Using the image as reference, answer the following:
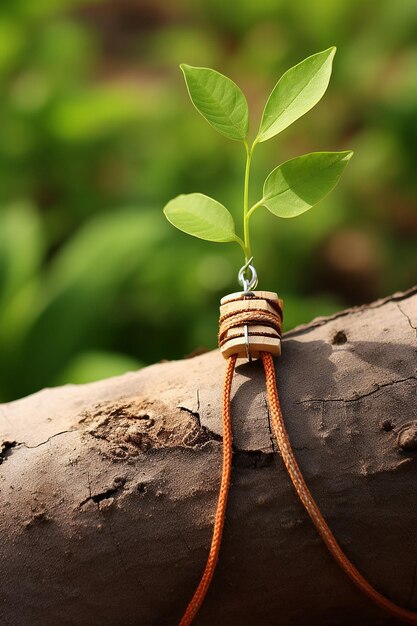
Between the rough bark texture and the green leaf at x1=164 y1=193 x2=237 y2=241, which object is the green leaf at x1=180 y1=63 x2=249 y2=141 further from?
the rough bark texture

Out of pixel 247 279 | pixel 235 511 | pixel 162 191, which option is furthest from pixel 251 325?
pixel 162 191

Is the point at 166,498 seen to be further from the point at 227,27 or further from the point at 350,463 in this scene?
the point at 227,27

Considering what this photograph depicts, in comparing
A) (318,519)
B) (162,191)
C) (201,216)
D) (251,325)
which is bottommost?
(318,519)

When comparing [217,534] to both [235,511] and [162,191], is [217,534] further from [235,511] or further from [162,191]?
[162,191]

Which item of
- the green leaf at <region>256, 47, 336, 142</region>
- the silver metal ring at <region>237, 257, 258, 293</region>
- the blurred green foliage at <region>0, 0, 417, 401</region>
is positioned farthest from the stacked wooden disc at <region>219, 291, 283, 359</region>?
the blurred green foliage at <region>0, 0, 417, 401</region>

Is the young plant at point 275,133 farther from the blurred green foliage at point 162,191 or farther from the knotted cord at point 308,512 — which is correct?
the blurred green foliage at point 162,191

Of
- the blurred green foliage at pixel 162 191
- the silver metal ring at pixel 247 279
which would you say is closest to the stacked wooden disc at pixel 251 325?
the silver metal ring at pixel 247 279

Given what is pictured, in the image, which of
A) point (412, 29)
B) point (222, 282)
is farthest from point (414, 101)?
point (222, 282)
